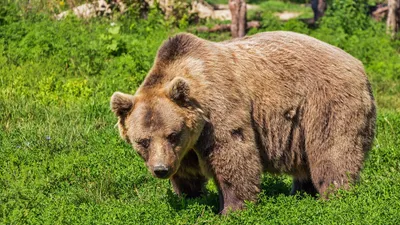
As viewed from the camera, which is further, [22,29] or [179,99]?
[22,29]

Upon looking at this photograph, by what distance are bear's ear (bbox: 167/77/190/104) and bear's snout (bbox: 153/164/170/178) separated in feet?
1.77

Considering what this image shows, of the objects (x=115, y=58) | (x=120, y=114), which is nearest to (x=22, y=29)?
(x=115, y=58)

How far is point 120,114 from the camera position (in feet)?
20.8

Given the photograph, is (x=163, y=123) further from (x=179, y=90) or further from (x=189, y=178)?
(x=189, y=178)

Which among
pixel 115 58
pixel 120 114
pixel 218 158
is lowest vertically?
pixel 115 58

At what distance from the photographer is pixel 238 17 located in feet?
Result: 46.7

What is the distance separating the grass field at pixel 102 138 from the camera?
639 cm

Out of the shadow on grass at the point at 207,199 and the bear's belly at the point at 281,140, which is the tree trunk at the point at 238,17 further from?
the bear's belly at the point at 281,140

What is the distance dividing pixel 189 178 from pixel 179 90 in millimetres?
978

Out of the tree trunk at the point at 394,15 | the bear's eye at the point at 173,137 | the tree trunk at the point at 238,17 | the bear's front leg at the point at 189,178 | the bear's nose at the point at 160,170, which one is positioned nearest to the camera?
the bear's nose at the point at 160,170

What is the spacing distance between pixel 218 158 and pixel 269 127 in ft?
2.12

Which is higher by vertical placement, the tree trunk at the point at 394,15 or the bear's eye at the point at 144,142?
the bear's eye at the point at 144,142

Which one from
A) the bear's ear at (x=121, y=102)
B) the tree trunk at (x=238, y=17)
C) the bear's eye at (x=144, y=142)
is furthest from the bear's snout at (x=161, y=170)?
the tree trunk at (x=238, y=17)

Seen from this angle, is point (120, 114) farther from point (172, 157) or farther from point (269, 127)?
point (269, 127)
